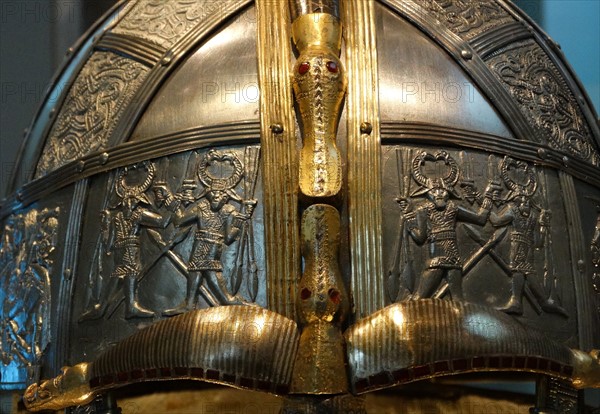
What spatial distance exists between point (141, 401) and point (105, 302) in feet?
2.40

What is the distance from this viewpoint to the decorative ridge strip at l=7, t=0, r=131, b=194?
3.32 m

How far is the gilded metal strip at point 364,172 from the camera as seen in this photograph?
269cm

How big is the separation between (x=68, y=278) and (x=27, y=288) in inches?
8.3

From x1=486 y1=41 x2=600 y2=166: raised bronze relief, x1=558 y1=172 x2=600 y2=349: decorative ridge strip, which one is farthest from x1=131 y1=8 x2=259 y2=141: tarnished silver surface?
x1=558 y1=172 x2=600 y2=349: decorative ridge strip

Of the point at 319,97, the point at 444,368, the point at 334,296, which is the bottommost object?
the point at 444,368

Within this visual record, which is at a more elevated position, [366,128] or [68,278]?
[366,128]

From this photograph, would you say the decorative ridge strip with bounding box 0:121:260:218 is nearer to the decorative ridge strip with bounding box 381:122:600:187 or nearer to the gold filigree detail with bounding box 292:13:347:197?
the gold filigree detail with bounding box 292:13:347:197

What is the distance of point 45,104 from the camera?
3438mm

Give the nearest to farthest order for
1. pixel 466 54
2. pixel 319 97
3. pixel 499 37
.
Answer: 1. pixel 319 97
2. pixel 466 54
3. pixel 499 37

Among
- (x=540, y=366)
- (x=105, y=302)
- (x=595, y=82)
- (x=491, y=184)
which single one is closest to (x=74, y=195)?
(x=105, y=302)

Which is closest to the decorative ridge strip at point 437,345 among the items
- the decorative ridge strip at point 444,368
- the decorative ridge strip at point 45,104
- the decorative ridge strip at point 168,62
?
the decorative ridge strip at point 444,368

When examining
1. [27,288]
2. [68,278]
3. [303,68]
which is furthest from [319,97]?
[27,288]

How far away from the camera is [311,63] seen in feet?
9.26

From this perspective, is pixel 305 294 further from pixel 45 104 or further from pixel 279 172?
pixel 45 104
